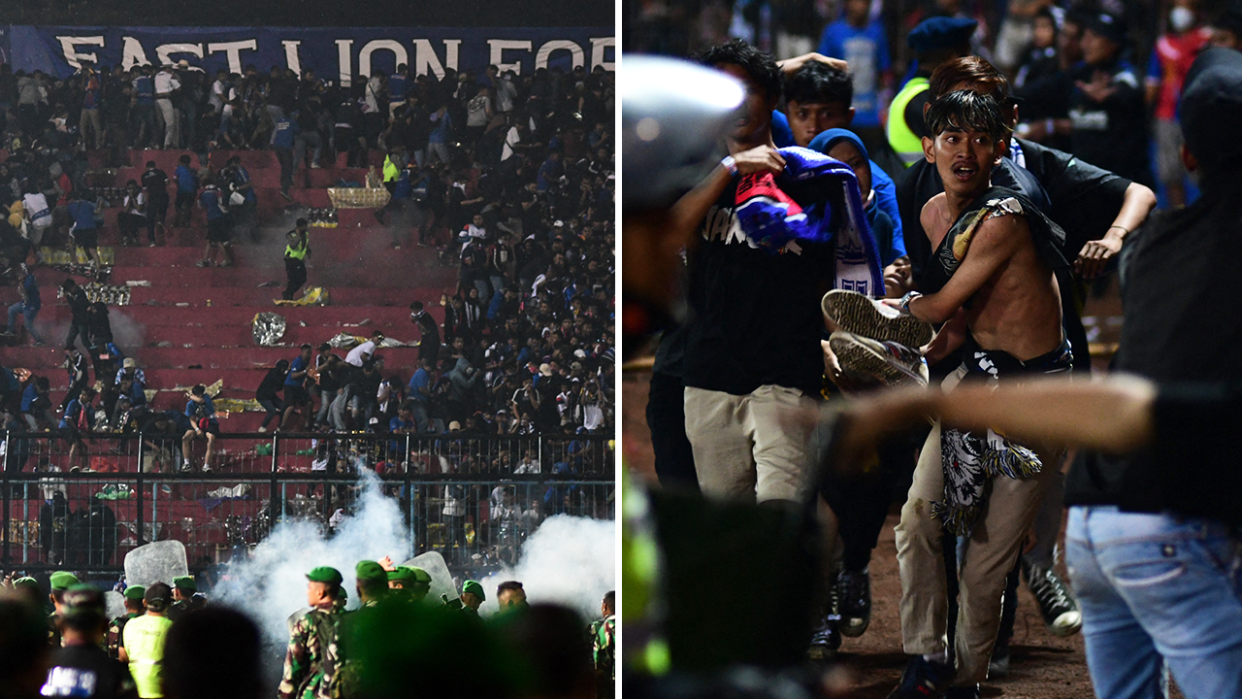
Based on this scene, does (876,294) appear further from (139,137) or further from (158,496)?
(139,137)

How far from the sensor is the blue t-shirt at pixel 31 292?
6141 millimetres

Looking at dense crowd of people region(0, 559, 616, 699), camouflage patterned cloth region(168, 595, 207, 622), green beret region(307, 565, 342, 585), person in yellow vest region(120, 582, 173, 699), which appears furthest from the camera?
camouflage patterned cloth region(168, 595, 207, 622)

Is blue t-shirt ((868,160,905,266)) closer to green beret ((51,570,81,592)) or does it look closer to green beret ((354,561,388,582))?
green beret ((354,561,388,582))

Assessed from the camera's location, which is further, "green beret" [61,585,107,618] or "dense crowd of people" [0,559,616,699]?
"green beret" [61,585,107,618]

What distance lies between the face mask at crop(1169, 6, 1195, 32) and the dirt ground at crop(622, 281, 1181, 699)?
4317mm

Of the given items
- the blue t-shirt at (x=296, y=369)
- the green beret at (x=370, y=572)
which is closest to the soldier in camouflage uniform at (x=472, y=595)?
the green beret at (x=370, y=572)

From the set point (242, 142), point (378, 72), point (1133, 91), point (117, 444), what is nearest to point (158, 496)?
point (117, 444)

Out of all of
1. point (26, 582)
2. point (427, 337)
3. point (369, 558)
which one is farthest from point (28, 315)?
point (369, 558)

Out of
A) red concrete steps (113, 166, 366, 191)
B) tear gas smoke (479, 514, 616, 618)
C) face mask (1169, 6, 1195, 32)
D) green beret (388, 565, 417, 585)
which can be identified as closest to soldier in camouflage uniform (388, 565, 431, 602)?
green beret (388, 565, 417, 585)

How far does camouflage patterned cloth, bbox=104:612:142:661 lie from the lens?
4.64 m

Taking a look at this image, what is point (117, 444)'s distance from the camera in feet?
19.5

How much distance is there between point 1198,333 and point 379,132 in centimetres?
504

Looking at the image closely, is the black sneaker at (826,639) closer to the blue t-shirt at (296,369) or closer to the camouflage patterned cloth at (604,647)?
the camouflage patterned cloth at (604,647)

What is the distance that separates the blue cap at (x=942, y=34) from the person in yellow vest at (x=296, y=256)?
3638 millimetres
